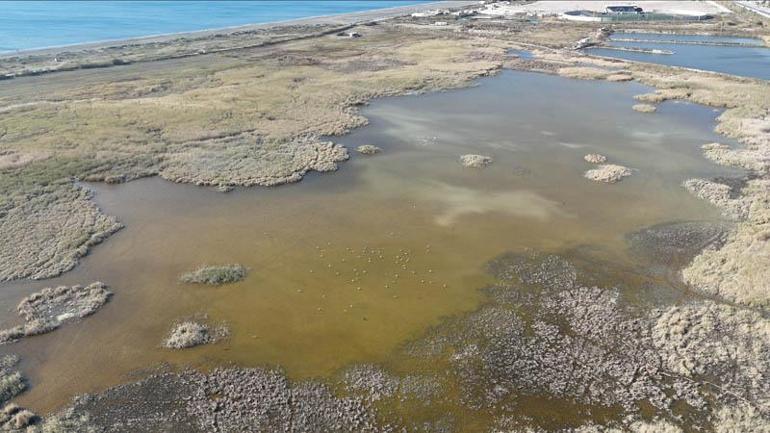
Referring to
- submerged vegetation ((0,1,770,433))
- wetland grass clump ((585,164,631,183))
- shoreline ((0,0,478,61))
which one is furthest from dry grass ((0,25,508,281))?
shoreline ((0,0,478,61))

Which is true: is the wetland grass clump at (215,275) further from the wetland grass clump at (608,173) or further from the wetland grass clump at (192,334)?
the wetland grass clump at (608,173)

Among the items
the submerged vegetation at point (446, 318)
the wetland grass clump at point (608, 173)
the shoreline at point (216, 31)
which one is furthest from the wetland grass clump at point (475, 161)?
the shoreline at point (216, 31)

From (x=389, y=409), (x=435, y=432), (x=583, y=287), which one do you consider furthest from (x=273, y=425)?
(x=583, y=287)

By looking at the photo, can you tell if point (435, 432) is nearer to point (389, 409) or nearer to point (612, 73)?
point (389, 409)

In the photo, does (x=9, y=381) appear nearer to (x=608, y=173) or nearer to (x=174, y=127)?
(x=174, y=127)

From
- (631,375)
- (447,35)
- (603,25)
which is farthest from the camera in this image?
(603,25)

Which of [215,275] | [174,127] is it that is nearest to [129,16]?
[174,127]
